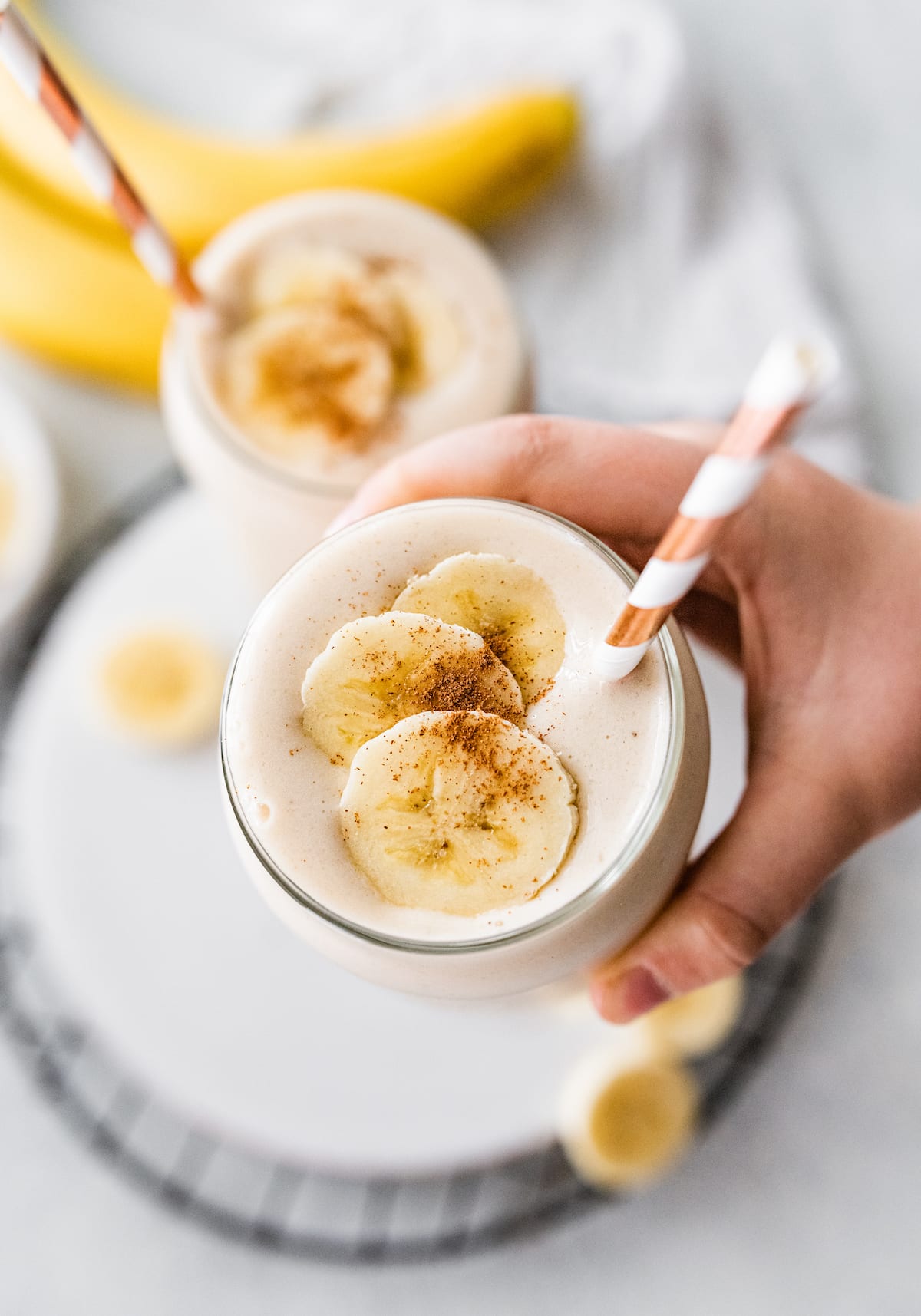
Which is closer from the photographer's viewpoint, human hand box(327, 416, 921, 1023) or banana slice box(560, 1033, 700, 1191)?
human hand box(327, 416, 921, 1023)

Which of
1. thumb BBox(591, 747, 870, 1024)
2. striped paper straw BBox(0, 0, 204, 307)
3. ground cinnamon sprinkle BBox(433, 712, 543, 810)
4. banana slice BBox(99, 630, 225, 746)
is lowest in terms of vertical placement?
thumb BBox(591, 747, 870, 1024)

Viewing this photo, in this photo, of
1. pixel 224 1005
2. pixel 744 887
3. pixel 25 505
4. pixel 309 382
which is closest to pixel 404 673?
pixel 744 887

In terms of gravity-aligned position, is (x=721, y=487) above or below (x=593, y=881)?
above

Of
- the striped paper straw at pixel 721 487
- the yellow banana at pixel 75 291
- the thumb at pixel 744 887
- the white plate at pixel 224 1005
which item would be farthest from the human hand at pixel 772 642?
the yellow banana at pixel 75 291

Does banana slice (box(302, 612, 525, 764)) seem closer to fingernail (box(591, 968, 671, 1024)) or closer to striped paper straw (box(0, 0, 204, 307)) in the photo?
fingernail (box(591, 968, 671, 1024))

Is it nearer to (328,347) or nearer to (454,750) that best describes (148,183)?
(328,347)

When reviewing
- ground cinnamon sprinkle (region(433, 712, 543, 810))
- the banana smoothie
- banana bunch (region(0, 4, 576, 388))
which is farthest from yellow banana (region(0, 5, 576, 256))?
ground cinnamon sprinkle (region(433, 712, 543, 810))

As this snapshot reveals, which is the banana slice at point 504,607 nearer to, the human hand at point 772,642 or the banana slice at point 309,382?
the human hand at point 772,642
